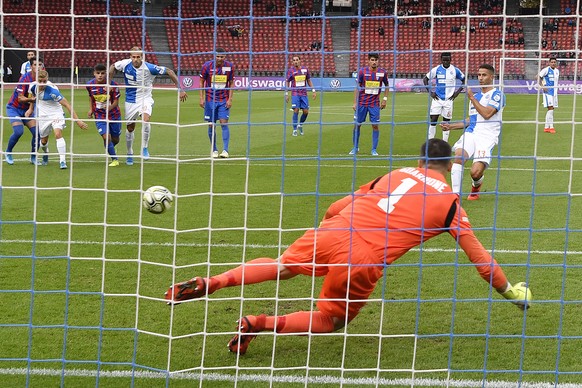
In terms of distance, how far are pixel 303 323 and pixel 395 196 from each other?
3.45ft

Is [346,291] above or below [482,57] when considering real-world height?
below

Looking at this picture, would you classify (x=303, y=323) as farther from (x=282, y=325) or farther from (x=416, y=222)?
(x=416, y=222)

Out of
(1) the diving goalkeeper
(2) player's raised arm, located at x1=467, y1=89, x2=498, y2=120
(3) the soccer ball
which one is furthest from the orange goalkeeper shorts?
(2) player's raised arm, located at x1=467, y1=89, x2=498, y2=120

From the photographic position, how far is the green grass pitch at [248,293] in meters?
4.78

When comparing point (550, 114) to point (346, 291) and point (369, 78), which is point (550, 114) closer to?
point (369, 78)

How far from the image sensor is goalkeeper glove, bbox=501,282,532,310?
4.83 meters

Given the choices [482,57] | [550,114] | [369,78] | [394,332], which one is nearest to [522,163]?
[369,78]

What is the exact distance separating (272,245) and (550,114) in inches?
561

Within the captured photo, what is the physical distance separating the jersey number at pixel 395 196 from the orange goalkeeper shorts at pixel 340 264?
0.87ft

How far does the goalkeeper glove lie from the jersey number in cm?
94

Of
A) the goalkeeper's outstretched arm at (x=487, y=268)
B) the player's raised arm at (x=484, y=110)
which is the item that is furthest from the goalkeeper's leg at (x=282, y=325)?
the player's raised arm at (x=484, y=110)

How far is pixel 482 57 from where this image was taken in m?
21.2

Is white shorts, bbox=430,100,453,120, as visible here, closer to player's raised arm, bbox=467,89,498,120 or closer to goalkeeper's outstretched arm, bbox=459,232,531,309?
player's raised arm, bbox=467,89,498,120

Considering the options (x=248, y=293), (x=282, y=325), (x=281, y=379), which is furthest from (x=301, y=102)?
(x=281, y=379)
